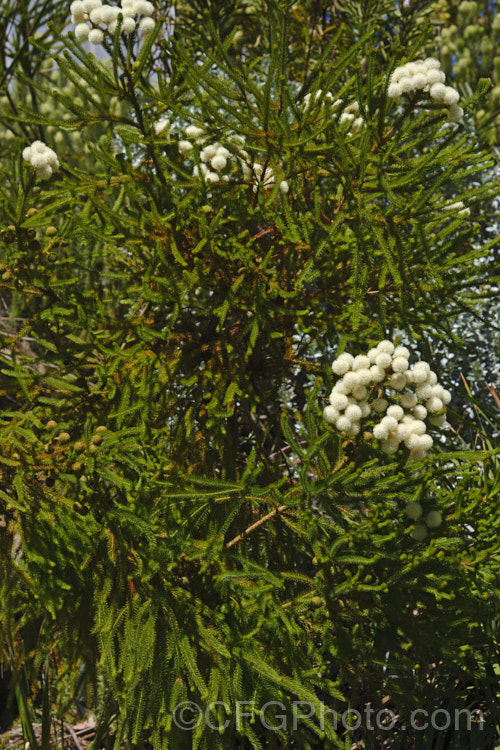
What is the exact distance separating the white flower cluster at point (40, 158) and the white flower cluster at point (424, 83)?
573mm

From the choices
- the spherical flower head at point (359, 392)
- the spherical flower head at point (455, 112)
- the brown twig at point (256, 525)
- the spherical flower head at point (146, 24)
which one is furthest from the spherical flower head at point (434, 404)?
the spherical flower head at point (146, 24)

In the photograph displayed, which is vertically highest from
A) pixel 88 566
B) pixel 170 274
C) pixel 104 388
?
pixel 170 274

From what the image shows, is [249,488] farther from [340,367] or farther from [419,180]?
[419,180]

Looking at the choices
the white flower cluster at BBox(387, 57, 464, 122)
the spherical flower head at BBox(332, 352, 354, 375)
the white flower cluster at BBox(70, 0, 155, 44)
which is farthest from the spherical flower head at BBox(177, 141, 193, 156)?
the spherical flower head at BBox(332, 352, 354, 375)

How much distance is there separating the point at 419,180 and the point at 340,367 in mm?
355

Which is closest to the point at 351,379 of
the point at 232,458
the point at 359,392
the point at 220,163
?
the point at 359,392

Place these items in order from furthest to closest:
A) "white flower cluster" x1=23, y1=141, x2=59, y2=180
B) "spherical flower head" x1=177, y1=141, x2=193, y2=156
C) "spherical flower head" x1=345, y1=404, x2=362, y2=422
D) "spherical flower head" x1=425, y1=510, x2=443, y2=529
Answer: "spherical flower head" x1=177, y1=141, x2=193, y2=156, "white flower cluster" x1=23, y1=141, x2=59, y2=180, "spherical flower head" x1=425, y1=510, x2=443, y2=529, "spherical flower head" x1=345, y1=404, x2=362, y2=422

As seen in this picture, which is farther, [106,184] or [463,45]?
[463,45]

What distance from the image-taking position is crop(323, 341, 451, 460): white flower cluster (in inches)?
37.1

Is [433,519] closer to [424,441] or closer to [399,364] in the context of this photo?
[424,441]

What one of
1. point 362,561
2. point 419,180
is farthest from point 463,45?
point 362,561

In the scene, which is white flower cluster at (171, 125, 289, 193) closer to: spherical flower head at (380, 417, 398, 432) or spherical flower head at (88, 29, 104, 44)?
spherical flower head at (88, 29, 104, 44)

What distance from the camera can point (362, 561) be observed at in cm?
98

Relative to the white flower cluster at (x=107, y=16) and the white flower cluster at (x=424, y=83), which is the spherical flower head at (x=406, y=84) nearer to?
the white flower cluster at (x=424, y=83)
